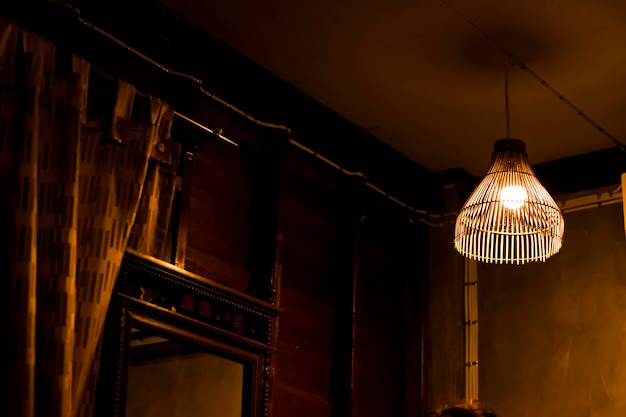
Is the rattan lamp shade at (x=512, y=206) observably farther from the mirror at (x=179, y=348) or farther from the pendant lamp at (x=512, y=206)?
the mirror at (x=179, y=348)

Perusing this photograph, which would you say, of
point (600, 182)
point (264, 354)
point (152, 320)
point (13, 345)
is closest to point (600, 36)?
point (600, 182)

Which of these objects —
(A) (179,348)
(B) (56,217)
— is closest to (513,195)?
(A) (179,348)

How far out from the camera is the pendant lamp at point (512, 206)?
4.50 meters

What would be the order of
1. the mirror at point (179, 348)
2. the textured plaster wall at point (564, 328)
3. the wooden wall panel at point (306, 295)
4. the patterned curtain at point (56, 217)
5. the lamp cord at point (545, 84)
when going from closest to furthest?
the patterned curtain at point (56, 217), the mirror at point (179, 348), the lamp cord at point (545, 84), the wooden wall panel at point (306, 295), the textured plaster wall at point (564, 328)

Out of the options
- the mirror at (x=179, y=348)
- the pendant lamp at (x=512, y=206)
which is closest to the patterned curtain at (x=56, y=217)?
the mirror at (x=179, y=348)

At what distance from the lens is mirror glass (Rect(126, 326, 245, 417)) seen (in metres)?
3.76

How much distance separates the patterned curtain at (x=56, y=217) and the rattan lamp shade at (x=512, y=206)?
1.54 meters

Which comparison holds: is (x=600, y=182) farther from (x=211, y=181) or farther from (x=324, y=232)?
(x=211, y=181)

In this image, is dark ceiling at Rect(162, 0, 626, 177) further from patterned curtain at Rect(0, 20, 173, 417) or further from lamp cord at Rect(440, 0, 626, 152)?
patterned curtain at Rect(0, 20, 173, 417)

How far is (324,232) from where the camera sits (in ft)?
17.8

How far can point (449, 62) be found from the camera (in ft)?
16.2

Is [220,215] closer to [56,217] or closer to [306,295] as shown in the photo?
[306,295]

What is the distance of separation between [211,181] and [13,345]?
5.70ft

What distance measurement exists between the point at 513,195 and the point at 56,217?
200cm
